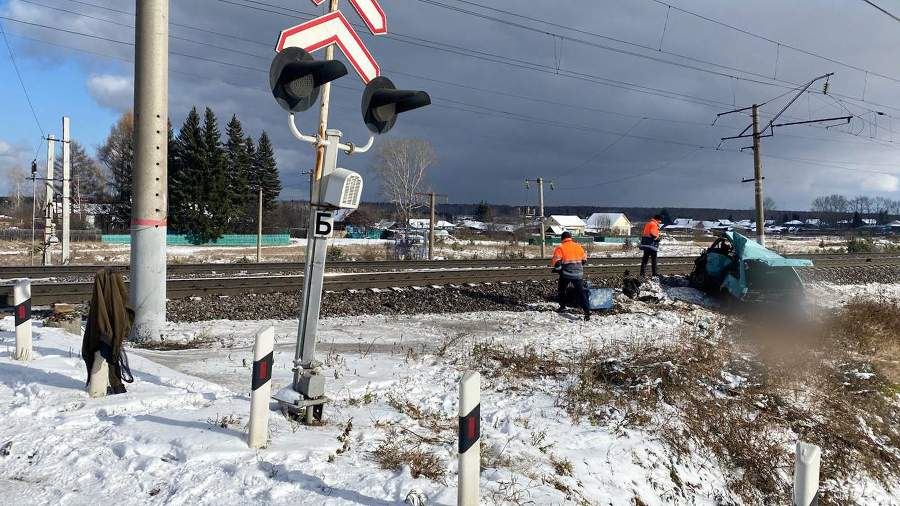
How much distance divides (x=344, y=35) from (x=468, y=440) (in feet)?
11.3

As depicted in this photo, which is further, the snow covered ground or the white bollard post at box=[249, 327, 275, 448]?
the white bollard post at box=[249, 327, 275, 448]

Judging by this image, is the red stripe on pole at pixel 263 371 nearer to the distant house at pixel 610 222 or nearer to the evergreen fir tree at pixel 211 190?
the evergreen fir tree at pixel 211 190

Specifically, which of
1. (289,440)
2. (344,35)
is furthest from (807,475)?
(344,35)

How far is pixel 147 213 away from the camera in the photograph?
8.92 meters

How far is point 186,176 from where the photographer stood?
54375 mm

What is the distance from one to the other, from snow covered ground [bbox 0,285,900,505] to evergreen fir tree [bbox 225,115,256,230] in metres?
52.1

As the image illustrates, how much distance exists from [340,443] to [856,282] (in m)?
23.7

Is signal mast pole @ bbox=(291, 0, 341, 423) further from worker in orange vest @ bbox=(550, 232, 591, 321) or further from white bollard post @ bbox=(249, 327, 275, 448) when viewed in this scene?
worker in orange vest @ bbox=(550, 232, 591, 321)

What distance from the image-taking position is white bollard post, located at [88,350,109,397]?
551 centimetres

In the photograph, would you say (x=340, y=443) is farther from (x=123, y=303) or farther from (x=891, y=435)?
(x=891, y=435)

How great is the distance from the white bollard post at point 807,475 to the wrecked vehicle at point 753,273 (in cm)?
1067

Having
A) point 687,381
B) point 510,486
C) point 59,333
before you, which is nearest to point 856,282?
point 687,381

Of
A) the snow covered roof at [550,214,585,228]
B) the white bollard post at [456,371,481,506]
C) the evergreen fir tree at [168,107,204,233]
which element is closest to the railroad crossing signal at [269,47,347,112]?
the white bollard post at [456,371,481,506]

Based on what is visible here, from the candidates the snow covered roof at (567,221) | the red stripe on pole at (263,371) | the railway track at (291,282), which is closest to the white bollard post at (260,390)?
the red stripe on pole at (263,371)
